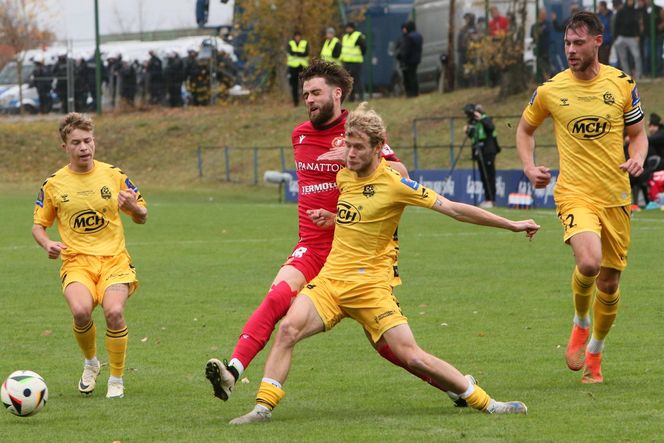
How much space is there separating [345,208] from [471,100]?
1212 inches

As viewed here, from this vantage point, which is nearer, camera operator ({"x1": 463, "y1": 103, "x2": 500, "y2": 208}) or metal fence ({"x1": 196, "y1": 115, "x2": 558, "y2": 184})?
camera operator ({"x1": 463, "y1": 103, "x2": 500, "y2": 208})

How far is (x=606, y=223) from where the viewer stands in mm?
8820

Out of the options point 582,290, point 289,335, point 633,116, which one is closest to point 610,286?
point 582,290

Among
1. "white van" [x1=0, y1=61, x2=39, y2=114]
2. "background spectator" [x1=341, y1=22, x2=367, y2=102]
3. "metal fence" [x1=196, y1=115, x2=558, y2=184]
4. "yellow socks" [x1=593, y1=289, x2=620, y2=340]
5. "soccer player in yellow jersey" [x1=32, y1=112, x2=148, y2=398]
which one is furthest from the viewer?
"white van" [x1=0, y1=61, x2=39, y2=114]

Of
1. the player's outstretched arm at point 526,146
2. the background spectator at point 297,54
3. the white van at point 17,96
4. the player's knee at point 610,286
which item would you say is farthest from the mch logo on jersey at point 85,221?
the white van at point 17,96

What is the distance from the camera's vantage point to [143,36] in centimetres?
5228

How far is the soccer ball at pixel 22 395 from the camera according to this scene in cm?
775

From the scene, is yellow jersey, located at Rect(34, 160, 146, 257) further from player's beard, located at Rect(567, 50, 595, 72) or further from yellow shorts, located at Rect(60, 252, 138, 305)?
player's beard, located at Rect(567, 50, 595, 72)

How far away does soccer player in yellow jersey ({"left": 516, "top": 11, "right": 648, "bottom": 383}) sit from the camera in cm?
880

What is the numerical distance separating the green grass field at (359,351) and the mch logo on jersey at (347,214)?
112 cm

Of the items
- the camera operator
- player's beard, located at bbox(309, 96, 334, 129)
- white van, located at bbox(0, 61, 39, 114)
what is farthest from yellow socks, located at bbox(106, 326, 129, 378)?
white van, located at bbox(0, 61, 39, 114)

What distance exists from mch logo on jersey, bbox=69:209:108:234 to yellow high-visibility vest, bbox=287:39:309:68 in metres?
28.7

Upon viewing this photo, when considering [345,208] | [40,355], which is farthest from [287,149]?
[345,208]

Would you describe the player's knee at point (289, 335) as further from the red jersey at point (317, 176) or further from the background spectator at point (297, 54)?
the background spectator at point (297, 54)
